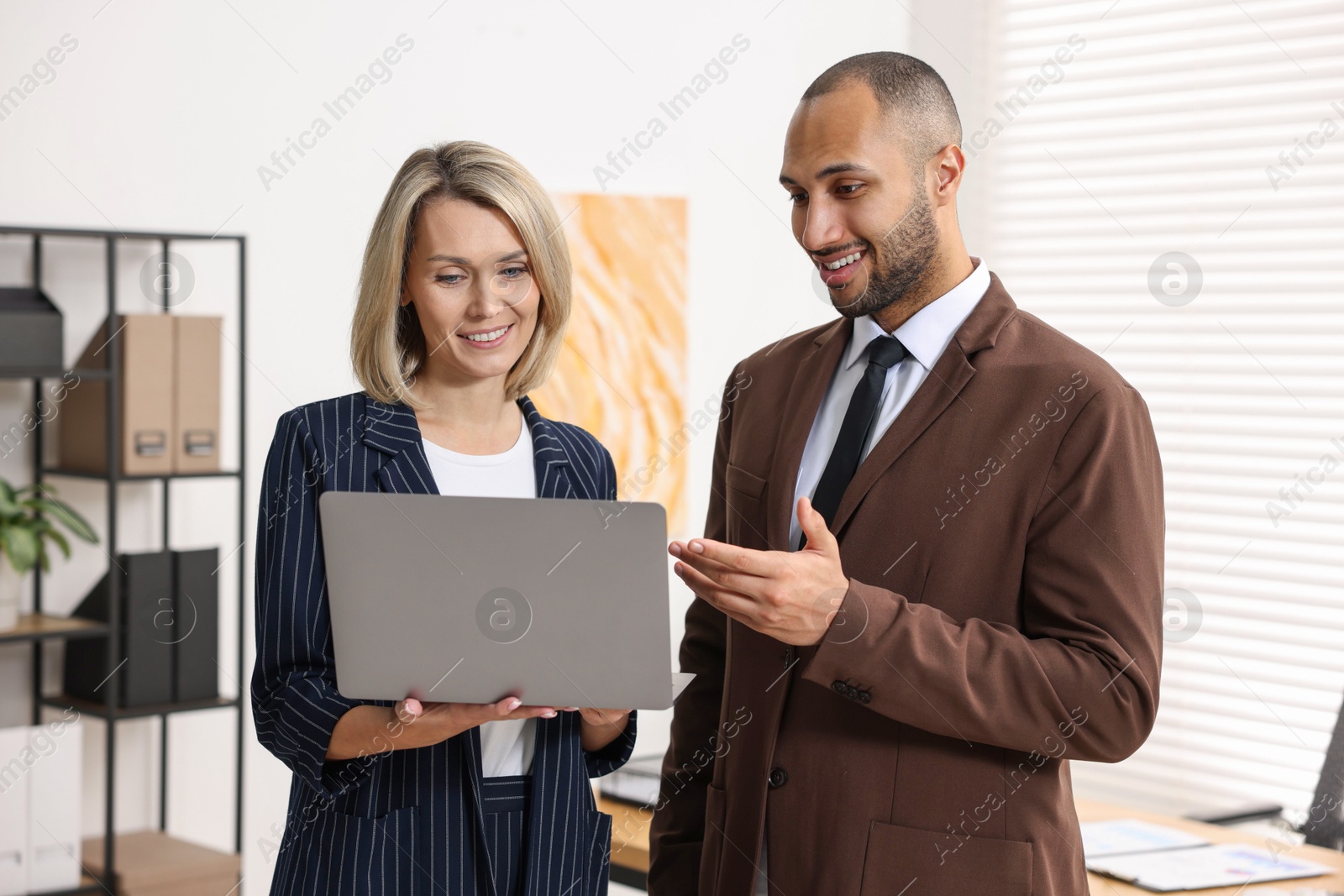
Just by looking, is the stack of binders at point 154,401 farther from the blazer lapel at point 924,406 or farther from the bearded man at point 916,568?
the blazer lapel at point 924,406

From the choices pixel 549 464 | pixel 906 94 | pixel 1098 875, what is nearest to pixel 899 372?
pixel 906 94

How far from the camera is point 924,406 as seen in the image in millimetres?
1521

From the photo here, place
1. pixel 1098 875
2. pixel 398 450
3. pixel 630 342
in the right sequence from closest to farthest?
pixel 398 450 → pixel 1098 875 → pixel 630 342

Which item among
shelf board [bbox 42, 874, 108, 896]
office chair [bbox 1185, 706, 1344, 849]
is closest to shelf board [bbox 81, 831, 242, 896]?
shelf board [bbox 42, 874, 108, 896]

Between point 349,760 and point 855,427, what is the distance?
76 cm

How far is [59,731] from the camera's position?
9.72ft

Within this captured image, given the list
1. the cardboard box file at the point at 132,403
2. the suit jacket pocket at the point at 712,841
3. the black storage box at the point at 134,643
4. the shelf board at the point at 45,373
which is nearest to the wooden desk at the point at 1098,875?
the suit jacket pocket at the point at 712,841

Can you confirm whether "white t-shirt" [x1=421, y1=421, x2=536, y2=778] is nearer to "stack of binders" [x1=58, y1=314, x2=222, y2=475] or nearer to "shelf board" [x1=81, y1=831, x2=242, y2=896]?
"stack of binders" [x1=58, y1=314, x2=222, y2=475]

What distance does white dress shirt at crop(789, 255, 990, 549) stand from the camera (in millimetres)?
1581

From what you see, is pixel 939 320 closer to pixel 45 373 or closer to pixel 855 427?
pixel 855 427

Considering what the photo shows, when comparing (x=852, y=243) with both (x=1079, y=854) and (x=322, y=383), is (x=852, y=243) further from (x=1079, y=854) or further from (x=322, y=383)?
(x=322, y=383)

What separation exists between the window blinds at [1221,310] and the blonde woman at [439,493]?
91.9 inches

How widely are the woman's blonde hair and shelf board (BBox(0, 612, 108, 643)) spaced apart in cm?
167

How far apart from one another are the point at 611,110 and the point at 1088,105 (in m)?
1.46
